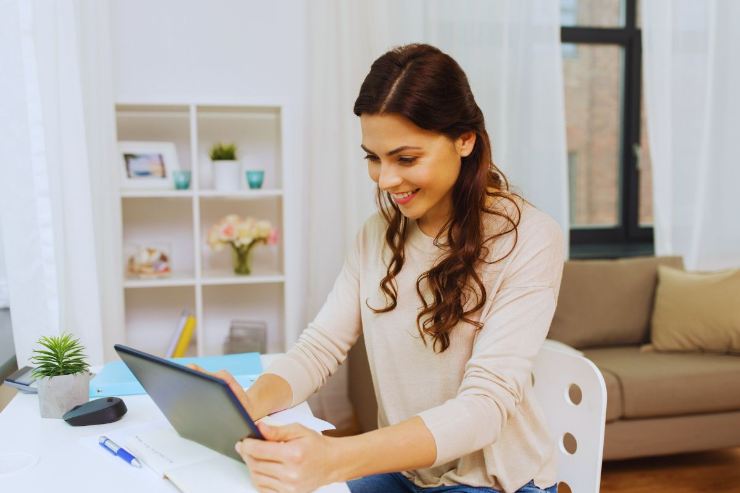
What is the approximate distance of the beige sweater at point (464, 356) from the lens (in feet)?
3.36

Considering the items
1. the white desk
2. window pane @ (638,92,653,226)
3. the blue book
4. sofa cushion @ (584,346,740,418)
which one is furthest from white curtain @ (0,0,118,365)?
window pane @ (638,92,653,226)

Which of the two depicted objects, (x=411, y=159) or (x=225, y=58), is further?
(x=225, y=58)

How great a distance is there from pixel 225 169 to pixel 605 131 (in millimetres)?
2489

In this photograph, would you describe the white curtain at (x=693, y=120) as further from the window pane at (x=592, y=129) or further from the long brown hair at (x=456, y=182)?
the long brown hair at (x=456, y=182)

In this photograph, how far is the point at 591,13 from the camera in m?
3.88

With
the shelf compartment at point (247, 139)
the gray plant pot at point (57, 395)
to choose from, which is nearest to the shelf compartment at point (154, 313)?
the shelf compartment at point (247, 139)

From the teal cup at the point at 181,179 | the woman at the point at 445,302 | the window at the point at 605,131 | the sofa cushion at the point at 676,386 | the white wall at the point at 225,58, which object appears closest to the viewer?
the woman at the point at 445,302

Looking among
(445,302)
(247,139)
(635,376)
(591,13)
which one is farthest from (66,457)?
(591,13)

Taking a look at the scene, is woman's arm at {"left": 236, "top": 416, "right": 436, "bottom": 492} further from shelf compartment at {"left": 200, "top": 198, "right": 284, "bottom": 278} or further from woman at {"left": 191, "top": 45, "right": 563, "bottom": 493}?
shelf compartment at {"left": 200, "top": 198, "right": 284, "bottom": 278}

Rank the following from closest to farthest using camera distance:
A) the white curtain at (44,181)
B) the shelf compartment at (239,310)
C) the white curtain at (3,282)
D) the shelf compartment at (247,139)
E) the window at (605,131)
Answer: the white curtain at (44,181) < the white curtain at (3,282) < the shelf compartment at (247,139) < the shelf compartment at (239,310) < the window at (605,131)

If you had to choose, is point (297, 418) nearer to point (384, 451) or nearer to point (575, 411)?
point (384, 451)

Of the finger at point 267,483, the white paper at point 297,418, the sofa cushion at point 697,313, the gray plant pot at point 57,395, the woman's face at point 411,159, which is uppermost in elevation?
the woman's face at point 411,159

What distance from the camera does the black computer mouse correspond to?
110 cm

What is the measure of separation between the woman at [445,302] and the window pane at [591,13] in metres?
2.94
